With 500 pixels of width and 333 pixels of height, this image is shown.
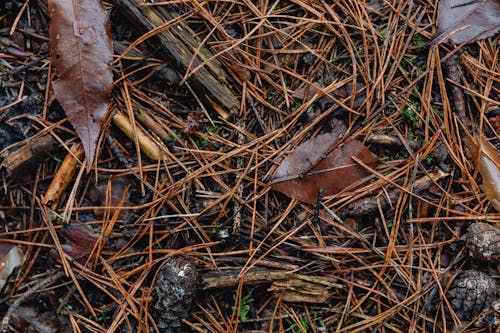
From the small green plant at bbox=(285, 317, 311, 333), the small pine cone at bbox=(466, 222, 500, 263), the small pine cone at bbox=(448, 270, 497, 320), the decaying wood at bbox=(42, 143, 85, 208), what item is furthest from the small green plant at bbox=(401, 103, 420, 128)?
the decaying wood at bbox=(42, 143, 85, 208)

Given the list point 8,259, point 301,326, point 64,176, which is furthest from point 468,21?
point 8,259

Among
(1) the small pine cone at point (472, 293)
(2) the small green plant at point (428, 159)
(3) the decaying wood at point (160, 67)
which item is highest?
(3) the decaying wood at point (160, 67)

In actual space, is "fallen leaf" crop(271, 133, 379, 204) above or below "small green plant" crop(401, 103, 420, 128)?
below

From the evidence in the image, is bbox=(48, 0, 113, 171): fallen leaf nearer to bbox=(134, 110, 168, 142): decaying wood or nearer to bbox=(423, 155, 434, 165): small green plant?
bbox=(134, 110, 168, 142): decaying wood

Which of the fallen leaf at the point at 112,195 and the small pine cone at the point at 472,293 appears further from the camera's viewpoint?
the fallen leaf at the point at 112,195

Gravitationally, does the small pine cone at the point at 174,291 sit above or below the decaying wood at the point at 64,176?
below

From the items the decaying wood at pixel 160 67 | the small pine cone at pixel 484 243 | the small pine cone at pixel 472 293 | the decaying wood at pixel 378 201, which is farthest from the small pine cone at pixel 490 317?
the decaying wood at pixel 160 67

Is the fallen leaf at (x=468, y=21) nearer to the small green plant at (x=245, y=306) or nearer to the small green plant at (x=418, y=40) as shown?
the small green plant at (x=418, y=40)

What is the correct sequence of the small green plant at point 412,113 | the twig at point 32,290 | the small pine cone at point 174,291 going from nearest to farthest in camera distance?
1. the small pine cone at point 174,291
2. the twig at point 32,290
3. the small green plant at point 412,113
